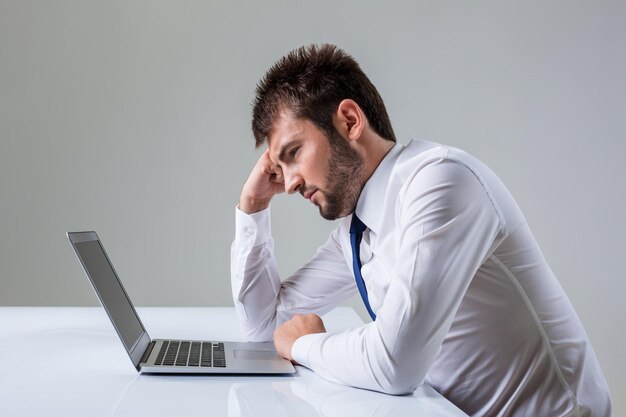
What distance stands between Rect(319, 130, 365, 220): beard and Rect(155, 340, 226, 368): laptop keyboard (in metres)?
0.40

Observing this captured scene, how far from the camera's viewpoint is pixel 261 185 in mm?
1852

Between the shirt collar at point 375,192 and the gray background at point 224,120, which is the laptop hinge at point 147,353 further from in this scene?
the gray background at point 224,120

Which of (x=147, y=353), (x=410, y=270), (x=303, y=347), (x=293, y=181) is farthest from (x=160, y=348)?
(x=410, y=270)

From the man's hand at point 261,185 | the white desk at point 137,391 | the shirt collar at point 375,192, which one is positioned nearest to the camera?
the white desk at point 137,391

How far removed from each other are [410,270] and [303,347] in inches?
10.8

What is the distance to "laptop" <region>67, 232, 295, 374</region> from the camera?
4.14ft

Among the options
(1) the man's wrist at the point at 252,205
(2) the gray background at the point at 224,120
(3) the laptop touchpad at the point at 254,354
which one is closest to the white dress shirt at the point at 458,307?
(3) the laptop touchpad at the point at 254,354

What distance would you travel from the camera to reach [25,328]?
1.69m

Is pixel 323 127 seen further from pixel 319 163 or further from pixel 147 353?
pixel 147 353

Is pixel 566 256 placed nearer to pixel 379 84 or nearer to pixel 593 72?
pixel 593 72

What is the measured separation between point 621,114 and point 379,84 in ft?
3.92

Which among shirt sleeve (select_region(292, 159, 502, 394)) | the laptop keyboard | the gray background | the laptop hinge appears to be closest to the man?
shirt sleeve (select_region(292, 159, 502, 394))

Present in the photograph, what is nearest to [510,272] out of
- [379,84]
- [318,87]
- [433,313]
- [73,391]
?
[433,313]

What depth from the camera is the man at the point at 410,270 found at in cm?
118
